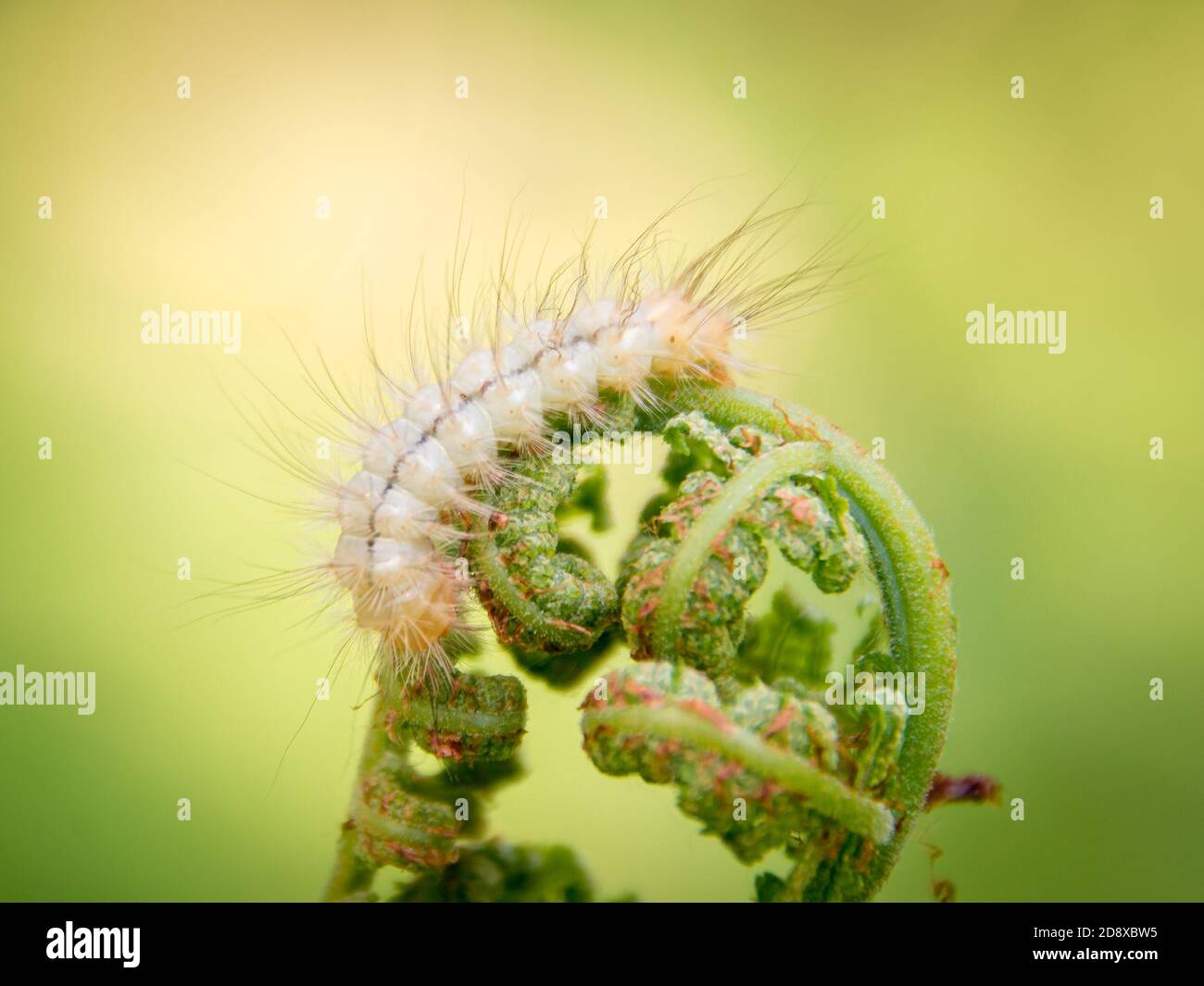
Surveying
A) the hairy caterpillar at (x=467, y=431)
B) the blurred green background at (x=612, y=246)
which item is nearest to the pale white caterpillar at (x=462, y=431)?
the hairy caterpillar at (x=467, y=431)

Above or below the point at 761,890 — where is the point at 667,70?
above

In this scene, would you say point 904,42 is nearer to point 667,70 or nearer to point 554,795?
point 667,70

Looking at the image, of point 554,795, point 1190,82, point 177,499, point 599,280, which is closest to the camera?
point 599,280

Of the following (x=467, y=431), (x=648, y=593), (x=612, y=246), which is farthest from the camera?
(x=612, y=246)

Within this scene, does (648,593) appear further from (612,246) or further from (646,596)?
(612,246)

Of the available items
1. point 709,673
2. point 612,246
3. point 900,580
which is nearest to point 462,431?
point 709,673

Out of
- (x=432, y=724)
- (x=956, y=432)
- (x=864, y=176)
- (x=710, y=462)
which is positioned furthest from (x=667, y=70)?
(x=432, y=724)

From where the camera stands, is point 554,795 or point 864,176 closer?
point 554,795

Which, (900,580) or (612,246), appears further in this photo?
(612,246)

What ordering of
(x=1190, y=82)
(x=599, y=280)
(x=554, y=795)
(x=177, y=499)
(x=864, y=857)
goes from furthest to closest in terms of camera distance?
(x=1190, y=82), (x=177, y=499), (x=554, y=795), (x=599, y=280), (x=864, y=857)
